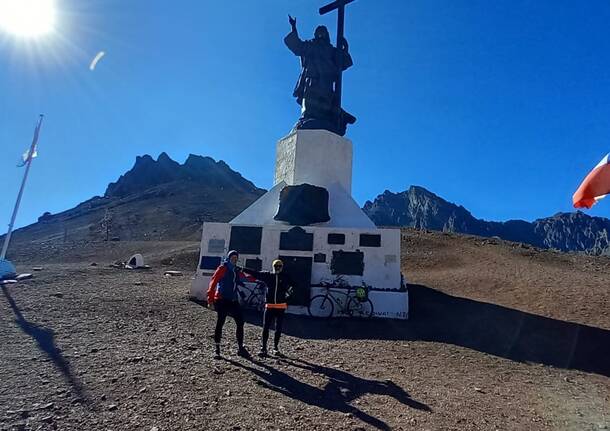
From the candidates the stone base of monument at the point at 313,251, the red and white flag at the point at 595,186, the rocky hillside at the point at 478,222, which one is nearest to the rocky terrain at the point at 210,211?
the rocky hillside at the point at 478,222

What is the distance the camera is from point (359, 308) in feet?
42.7

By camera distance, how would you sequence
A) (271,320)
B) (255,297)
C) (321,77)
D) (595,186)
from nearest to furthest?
(595,186) → (271,320) → (255,297) → (321,77)

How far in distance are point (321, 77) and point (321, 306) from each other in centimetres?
1084

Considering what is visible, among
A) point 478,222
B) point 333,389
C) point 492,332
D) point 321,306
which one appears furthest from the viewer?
point 478,222

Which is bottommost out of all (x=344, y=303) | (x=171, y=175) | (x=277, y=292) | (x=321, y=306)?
(x=321, y=306)

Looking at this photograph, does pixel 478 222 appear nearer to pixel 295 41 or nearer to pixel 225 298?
pixel 295 41

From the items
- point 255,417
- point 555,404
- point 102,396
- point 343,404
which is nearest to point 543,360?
point 555,404

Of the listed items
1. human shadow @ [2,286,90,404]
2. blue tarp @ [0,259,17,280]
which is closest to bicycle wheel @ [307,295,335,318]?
human shadow @ [2,286,90,404]

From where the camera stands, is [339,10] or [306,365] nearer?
[306,365]

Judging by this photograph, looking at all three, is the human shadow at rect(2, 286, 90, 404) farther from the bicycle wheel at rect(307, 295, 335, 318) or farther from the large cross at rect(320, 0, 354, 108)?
the large cross at rect(320, 0, 354, 108)

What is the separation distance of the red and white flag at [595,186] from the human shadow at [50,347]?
781cm

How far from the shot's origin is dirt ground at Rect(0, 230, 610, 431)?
554cm

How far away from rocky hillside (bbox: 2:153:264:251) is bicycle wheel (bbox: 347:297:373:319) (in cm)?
3781

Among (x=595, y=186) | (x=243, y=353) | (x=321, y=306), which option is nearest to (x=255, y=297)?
(x=321, y=306)
